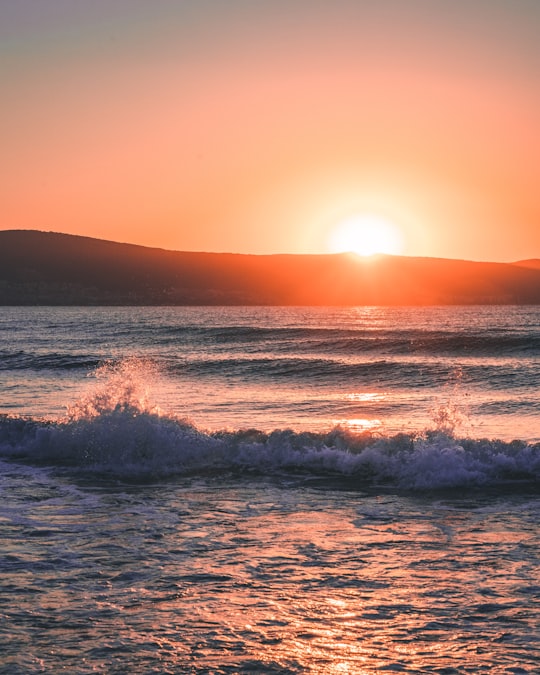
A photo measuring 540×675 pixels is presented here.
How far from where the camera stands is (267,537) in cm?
932

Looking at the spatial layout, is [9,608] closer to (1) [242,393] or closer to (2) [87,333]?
(1) [242,393]

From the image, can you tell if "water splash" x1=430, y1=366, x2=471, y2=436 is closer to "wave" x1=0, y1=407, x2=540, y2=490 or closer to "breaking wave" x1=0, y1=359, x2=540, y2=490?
A: "breaking wave" x1=0, y1=359, x2=540, y2=490

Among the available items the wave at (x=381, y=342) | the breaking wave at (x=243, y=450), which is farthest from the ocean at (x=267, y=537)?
the wave at (x=381, y=342)

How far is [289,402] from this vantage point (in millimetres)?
24062

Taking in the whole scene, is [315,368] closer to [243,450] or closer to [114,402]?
[114,402]

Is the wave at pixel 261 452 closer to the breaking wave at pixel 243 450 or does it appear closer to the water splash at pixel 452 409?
the breaking wave at pixel 243 450

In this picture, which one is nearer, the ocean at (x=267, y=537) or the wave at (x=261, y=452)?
the ocean at (x=267, y=537)

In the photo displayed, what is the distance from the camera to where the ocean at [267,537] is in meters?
6.14

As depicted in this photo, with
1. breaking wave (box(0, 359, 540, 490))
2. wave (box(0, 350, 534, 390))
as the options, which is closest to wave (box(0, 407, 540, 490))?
breaking wave (box(0, 359, 540, 490))

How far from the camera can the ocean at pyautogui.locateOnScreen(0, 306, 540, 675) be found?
6.14 metres

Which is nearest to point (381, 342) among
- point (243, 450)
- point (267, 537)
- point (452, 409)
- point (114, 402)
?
point (452, 409)

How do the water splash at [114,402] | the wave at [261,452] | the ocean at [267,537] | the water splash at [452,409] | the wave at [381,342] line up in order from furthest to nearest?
the wave at [381,342], the water splash at [114,402], the water splash at [452,409], the wave at [261,452], the ocean at [267,537]

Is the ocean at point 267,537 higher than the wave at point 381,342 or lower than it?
lower

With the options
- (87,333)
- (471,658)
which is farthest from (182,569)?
(87,333)
